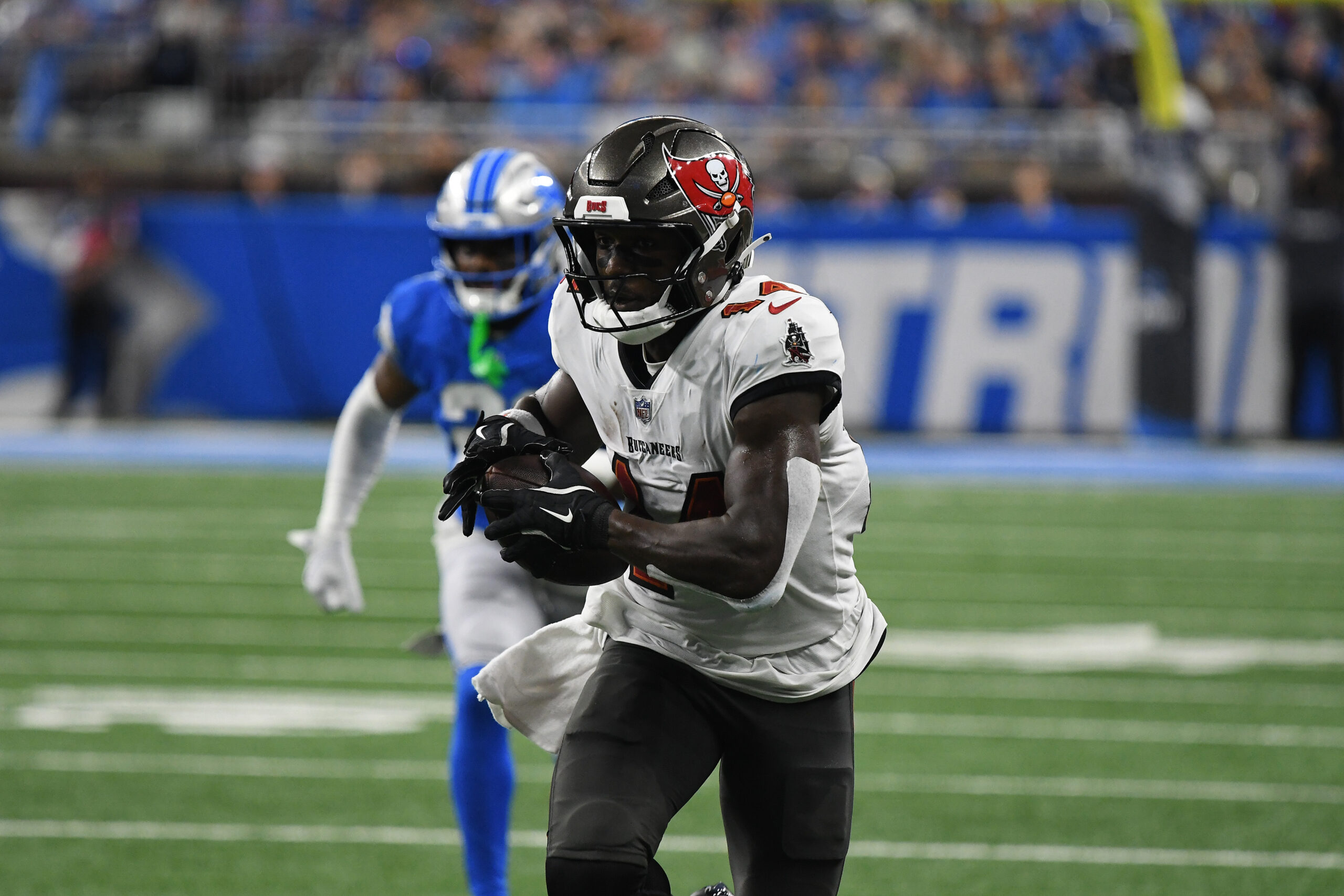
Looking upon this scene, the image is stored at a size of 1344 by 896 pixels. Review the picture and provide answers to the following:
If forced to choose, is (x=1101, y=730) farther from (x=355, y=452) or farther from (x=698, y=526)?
(x=698, y=526)

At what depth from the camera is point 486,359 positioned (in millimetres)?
4023

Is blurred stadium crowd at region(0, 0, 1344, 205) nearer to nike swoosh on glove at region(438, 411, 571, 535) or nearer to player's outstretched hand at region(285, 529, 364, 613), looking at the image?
player's outstretched hand at region(285, 529, 364, 613)

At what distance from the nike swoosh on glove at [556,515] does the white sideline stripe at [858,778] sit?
2.66 meters

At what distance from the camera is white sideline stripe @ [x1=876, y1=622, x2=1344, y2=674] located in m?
6.49

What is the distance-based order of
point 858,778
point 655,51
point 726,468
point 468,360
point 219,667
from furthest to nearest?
1. point 655,51
2. point 219,667
3. point 858,778
4. point 468,360
5. point 726,468

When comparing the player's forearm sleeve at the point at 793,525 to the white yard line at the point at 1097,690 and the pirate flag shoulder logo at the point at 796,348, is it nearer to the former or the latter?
the pirate flag shoulder logo at the point at 796,348

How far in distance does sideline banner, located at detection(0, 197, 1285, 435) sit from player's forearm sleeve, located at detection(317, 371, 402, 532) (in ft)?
26.7

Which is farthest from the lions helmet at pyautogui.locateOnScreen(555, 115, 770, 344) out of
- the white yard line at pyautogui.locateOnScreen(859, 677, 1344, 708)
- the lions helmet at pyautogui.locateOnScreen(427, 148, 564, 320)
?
the white yard line at pyautogui.locateOnScreen(859, 677, 1344, 708)

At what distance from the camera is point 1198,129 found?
12.4m

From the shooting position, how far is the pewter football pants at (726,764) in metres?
2.68

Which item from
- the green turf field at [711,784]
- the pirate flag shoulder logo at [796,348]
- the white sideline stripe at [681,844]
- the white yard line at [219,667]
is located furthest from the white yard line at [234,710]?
the pirate flag shoulder logo at [796,348]

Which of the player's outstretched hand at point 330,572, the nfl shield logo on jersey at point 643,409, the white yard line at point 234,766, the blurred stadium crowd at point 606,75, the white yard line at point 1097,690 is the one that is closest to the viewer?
the nfl shield logo on jersey at point 643,409

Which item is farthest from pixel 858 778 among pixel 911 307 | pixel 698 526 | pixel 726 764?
pixel 911 307

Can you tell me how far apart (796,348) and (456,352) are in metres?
1.59
